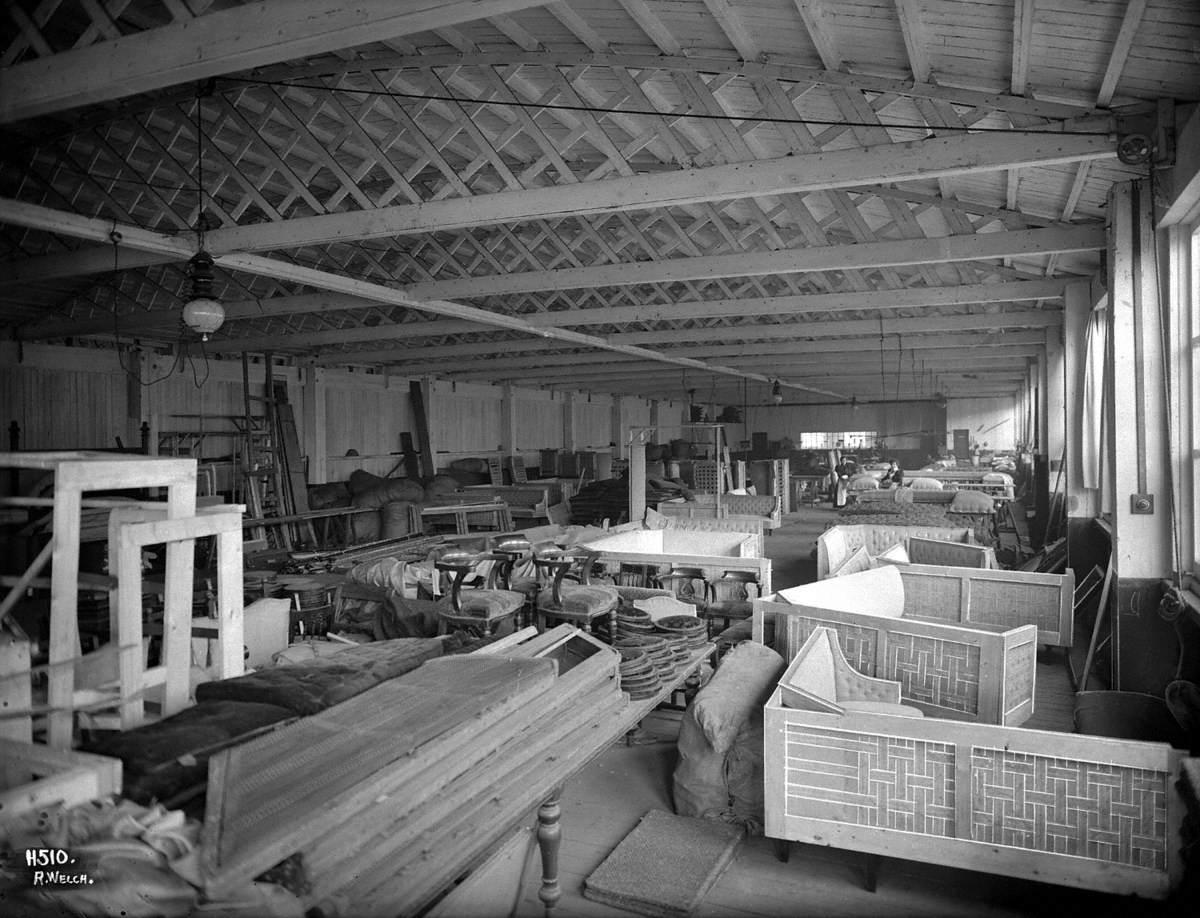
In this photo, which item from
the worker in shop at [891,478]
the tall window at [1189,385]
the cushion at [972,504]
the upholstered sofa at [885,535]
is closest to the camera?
the tall window at [1189,385]

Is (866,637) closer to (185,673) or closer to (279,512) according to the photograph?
(185,673)

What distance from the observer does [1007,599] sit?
7.34 meters

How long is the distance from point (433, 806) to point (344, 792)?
1.36 feet

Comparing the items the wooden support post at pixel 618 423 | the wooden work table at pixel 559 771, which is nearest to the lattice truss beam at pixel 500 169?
the wooden work table at pixel 559 771

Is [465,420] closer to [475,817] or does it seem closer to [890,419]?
[475,817]

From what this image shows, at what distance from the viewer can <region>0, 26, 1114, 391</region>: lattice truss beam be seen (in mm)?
5742

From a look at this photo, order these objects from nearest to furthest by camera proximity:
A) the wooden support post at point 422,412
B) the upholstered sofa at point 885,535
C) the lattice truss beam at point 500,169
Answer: the lattice truss beam at point 500,169 < the upholstered sofa at point 885,535 < the wooden support post at point 422,412

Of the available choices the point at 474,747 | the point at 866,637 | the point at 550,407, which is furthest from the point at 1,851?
the point at 550,407

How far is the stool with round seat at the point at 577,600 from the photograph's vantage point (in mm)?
5445

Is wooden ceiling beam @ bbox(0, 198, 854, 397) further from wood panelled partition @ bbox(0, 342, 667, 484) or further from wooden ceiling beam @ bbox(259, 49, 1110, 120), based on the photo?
wood panelled partition @ bbox(0, 342, 667, 484)

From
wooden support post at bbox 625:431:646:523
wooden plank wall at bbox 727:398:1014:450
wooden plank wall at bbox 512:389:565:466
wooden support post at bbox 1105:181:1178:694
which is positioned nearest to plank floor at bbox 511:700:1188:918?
wooden support post at bbox 1105:181:1178:694

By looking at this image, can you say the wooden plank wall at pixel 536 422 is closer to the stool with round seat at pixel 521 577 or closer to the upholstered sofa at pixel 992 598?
the stool with round seat at pixel 521 577

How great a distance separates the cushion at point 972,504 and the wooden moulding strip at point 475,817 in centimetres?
1099

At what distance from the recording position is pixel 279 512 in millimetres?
12945
